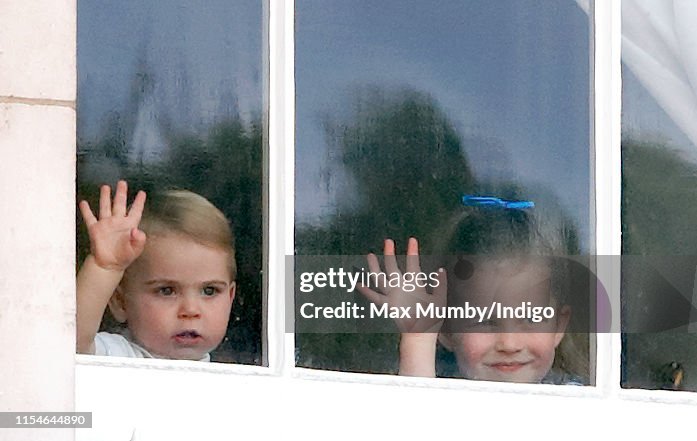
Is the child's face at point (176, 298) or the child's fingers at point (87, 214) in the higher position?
the child's fingers at point (87, 214)

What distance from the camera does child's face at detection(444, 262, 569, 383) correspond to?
2.41 meters

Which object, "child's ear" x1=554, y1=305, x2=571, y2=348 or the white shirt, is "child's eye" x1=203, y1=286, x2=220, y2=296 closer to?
the white shirt

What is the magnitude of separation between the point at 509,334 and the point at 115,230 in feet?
3.14

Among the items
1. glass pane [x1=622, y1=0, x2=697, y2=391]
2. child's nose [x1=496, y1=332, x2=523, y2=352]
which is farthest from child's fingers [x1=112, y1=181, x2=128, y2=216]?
glass pane [x1=622, y1=0, x2=697, y2=391]

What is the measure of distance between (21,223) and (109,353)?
380mm

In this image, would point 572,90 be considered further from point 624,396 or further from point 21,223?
point 21,223

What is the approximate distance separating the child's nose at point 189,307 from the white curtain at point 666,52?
1.10m

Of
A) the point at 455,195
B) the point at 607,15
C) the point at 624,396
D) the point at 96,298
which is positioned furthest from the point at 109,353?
the point at 607,15

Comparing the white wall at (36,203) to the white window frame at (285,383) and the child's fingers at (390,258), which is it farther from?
the child's fingers at (390,258)

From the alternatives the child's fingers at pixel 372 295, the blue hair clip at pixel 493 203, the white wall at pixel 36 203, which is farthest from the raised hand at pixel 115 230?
the blue hair clip at pixel 493 203

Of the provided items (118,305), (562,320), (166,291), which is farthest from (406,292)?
(118,305)

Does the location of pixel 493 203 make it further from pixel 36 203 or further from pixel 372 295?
pixel 36 203

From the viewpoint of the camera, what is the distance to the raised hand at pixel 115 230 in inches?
108

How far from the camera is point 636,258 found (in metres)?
2.29
